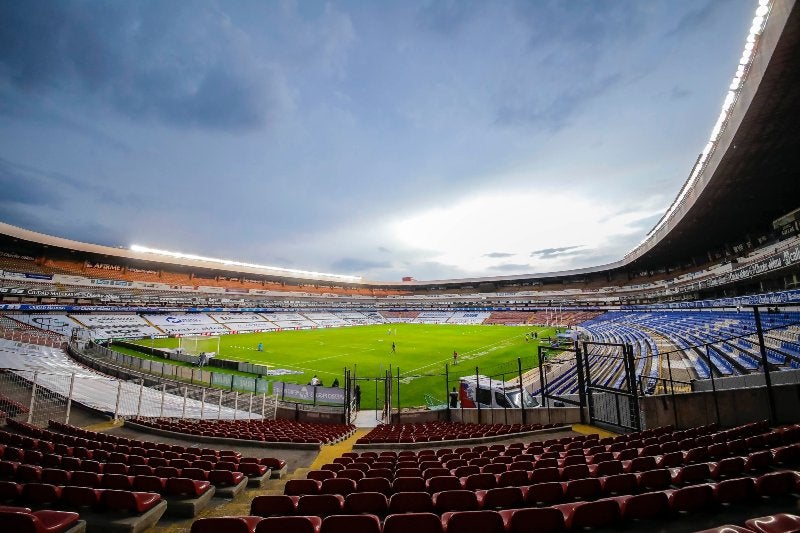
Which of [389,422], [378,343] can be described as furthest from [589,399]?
[378,343]

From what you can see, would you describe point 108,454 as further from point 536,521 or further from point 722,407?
point 722,407

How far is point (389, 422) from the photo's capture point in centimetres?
1738

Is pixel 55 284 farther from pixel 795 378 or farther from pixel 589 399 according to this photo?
pixel 795 378

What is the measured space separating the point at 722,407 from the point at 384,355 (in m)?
31.1

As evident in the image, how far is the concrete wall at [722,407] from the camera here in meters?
7.91

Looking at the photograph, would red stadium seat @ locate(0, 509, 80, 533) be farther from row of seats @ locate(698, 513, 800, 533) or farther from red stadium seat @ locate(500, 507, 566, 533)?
row of seats @ locate(698, 513, 800, 533)

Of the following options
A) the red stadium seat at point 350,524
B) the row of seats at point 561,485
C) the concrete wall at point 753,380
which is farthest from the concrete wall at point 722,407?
the red stadium seat at point 350,524

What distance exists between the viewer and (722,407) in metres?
9.07

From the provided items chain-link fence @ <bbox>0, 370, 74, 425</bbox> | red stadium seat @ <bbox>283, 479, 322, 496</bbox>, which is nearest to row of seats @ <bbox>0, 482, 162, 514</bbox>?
red stadium seat @ <bbox>283, 479, 322, 496</bbox>

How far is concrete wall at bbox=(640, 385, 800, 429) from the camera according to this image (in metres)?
7.91

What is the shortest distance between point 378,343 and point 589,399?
36.0 metres

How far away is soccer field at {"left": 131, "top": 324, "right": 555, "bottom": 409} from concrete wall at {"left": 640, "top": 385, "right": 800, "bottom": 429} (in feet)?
37.2

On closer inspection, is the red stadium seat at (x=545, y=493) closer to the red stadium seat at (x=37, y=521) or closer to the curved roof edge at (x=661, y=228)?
the red stadium seat at (x=37, y=521)

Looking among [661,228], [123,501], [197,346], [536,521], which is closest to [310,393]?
[123,501]
